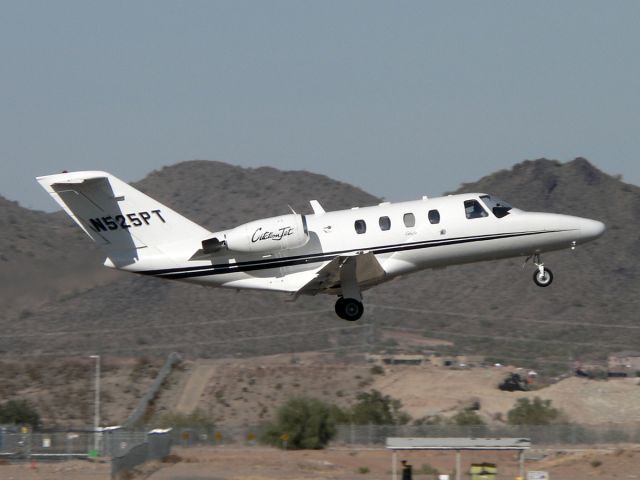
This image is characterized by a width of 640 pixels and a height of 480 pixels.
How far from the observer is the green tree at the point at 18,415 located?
52750mm

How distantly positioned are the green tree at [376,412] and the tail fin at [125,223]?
84.4 ft

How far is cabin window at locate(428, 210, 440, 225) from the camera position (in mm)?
28656

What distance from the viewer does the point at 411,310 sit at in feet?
287

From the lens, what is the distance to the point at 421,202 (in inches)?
1135

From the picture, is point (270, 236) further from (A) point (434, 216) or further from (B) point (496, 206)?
(B) point (496, 206)

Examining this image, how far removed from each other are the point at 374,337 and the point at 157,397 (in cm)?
2201

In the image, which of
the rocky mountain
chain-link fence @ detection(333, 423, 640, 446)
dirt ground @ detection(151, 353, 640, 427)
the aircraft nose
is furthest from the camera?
the rocky mountain

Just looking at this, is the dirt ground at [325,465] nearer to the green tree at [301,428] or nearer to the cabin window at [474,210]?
the green tree at [301,428]

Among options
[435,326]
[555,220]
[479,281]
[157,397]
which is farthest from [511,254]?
[479,281]

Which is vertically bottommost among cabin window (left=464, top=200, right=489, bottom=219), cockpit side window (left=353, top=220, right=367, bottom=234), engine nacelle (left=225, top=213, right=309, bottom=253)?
engine nacelle (left=225, top=213, right=309, bottom=253)

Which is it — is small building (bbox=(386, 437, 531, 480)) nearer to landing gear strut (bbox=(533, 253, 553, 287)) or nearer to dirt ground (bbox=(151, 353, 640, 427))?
landing gear strut (bbox=(533, 253, 553, 287))

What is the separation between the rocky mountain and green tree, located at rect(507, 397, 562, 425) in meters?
18.1

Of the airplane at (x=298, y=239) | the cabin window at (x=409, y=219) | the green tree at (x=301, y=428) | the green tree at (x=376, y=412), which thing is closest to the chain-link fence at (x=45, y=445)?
the green tree at (x=301, y=428)

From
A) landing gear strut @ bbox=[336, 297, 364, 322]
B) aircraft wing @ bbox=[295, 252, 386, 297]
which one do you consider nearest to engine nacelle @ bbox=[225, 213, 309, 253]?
aircraft wing @ bbox=[295, 252, 386, 297]
